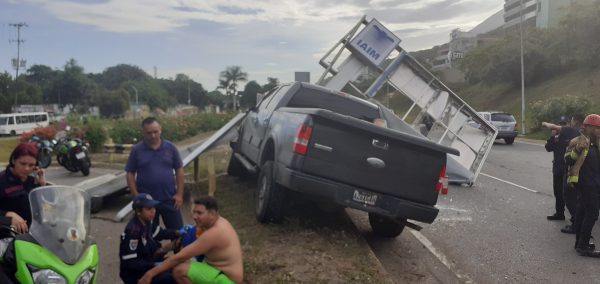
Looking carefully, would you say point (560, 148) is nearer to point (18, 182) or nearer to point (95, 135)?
point (18, 182)

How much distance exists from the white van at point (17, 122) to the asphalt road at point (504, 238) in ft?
143

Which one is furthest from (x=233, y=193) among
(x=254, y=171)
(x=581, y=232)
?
(x=581, y=232)

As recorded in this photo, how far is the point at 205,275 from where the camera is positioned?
385cm

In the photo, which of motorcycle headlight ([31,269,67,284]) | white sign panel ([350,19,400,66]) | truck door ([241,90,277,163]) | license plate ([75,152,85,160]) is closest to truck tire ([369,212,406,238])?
truck door ([241,90,277,163])

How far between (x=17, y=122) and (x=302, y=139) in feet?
160

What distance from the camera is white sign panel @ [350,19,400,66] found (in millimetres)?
11266

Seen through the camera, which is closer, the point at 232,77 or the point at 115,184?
the point at 115,184

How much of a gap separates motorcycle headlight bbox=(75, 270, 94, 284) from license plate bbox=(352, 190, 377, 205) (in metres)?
3.22

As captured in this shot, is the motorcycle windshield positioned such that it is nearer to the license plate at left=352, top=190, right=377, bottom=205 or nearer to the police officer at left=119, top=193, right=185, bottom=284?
the police officer at left=119, top=193, right=185, bottom=284

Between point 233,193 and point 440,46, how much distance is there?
124 m

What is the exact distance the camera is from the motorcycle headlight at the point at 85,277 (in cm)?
327

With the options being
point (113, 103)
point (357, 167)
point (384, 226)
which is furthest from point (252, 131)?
point (113, 103)

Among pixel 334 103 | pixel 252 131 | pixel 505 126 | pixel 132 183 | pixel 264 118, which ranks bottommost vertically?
pixel 132 183

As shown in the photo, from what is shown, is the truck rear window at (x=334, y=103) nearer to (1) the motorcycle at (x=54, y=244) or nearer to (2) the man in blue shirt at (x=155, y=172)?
(2) the man in blue shirt at (x=155, y=172)
